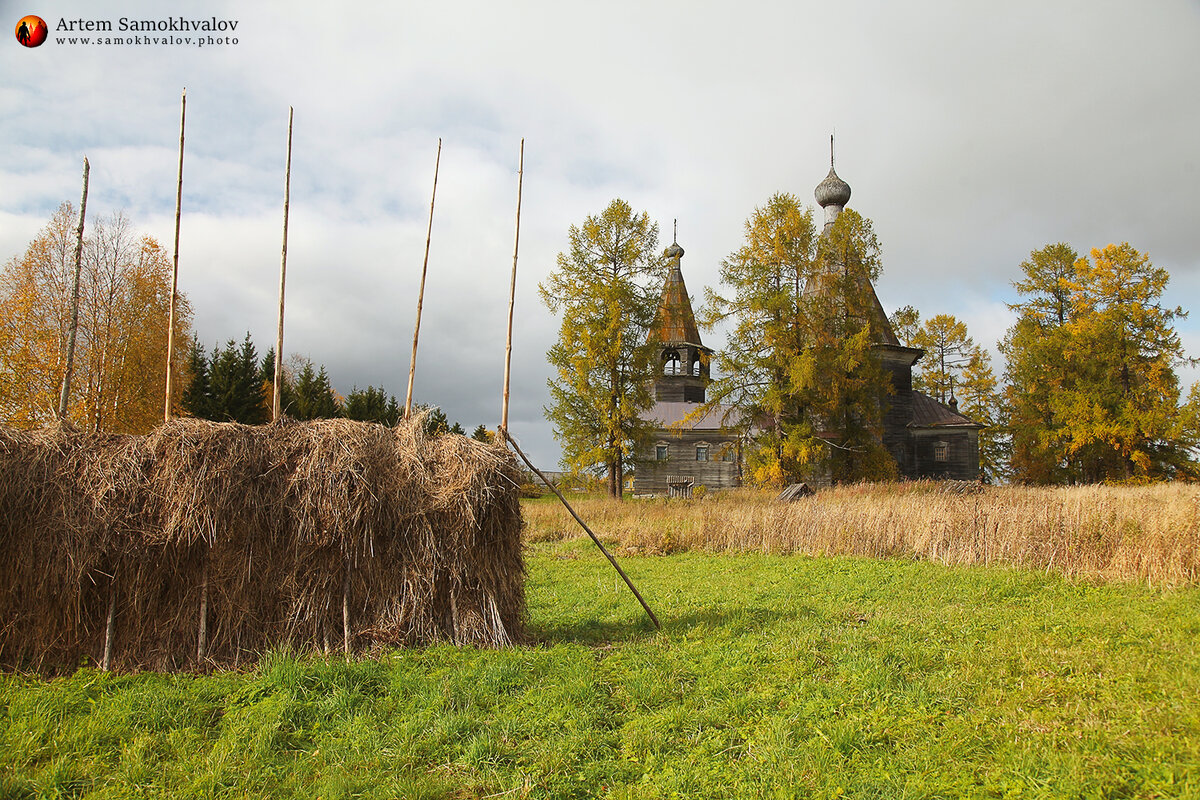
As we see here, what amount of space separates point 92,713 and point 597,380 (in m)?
21.8

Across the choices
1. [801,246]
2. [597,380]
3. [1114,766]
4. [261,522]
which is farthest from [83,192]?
[801,246]

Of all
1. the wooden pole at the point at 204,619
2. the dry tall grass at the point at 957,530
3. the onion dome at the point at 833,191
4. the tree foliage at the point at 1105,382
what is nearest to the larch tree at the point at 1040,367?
the tree foliage at the point at 1105,382

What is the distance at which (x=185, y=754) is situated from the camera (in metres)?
4.70

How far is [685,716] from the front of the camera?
17.4 ft

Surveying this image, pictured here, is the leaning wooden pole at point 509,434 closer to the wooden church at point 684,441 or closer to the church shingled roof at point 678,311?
the church shingled roof at point 678,311

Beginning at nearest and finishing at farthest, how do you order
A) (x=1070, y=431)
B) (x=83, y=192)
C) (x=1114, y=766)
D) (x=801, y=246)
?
(x=1114, y=766), (x=83, y=192), (x=801, y=246), (x=1070, y=431)

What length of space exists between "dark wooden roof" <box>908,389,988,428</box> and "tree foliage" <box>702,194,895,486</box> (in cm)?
898

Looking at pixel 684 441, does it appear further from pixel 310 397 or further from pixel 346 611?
pixel 346 611

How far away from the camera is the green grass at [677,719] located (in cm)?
428

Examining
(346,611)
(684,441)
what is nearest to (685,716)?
(346,611)

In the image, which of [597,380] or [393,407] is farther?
[393,407]

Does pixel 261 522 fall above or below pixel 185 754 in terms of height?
above

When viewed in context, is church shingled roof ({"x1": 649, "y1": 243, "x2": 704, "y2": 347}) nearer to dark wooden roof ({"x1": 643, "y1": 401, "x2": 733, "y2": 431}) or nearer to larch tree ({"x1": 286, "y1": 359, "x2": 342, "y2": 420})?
dark wooden roof ({"x1": 643, "y1": 401, "x2": 733, "y2": 431})

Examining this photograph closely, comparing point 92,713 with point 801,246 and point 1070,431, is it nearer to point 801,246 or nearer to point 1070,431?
point 801,246
